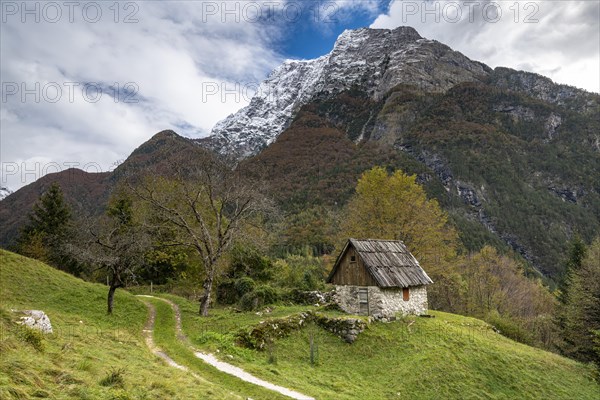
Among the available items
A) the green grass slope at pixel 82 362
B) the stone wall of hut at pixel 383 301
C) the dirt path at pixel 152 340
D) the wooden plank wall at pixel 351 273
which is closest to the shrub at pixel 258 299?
the wooden plank wall at pixel 351 273

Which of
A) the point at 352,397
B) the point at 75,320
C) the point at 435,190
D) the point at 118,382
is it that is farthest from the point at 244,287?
the point at 435,190

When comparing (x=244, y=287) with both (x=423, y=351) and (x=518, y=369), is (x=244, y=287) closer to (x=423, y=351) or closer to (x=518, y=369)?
(x=423, y=351)

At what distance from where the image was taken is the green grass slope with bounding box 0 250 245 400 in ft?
25.6

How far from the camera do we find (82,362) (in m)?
10.6

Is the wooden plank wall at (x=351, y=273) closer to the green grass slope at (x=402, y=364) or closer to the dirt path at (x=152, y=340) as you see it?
the green grass slope at (x=402, y=364)

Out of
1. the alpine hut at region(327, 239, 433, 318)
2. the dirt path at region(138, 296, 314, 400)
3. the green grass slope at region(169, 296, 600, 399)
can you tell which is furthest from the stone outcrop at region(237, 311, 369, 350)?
the alpine hut at region(327, 239, 433, 318)

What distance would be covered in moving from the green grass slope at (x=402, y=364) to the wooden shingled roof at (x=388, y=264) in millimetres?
3506

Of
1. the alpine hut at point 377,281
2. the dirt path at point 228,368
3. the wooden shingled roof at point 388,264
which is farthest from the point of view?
the wooden shingled roof at point 388,264

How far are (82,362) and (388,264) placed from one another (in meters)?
24.5

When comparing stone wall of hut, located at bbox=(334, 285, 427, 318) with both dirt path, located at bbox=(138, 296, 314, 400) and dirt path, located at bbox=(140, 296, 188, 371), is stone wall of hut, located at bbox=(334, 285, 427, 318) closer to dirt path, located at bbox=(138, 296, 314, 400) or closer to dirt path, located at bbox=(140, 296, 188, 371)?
dirt path, located at bbox=(138, 296, 314, 400)

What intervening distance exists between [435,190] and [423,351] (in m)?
176

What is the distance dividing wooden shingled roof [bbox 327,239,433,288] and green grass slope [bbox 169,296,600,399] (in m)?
3.51

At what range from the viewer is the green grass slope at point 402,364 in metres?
17.8

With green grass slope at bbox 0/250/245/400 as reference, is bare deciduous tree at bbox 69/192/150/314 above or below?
above
